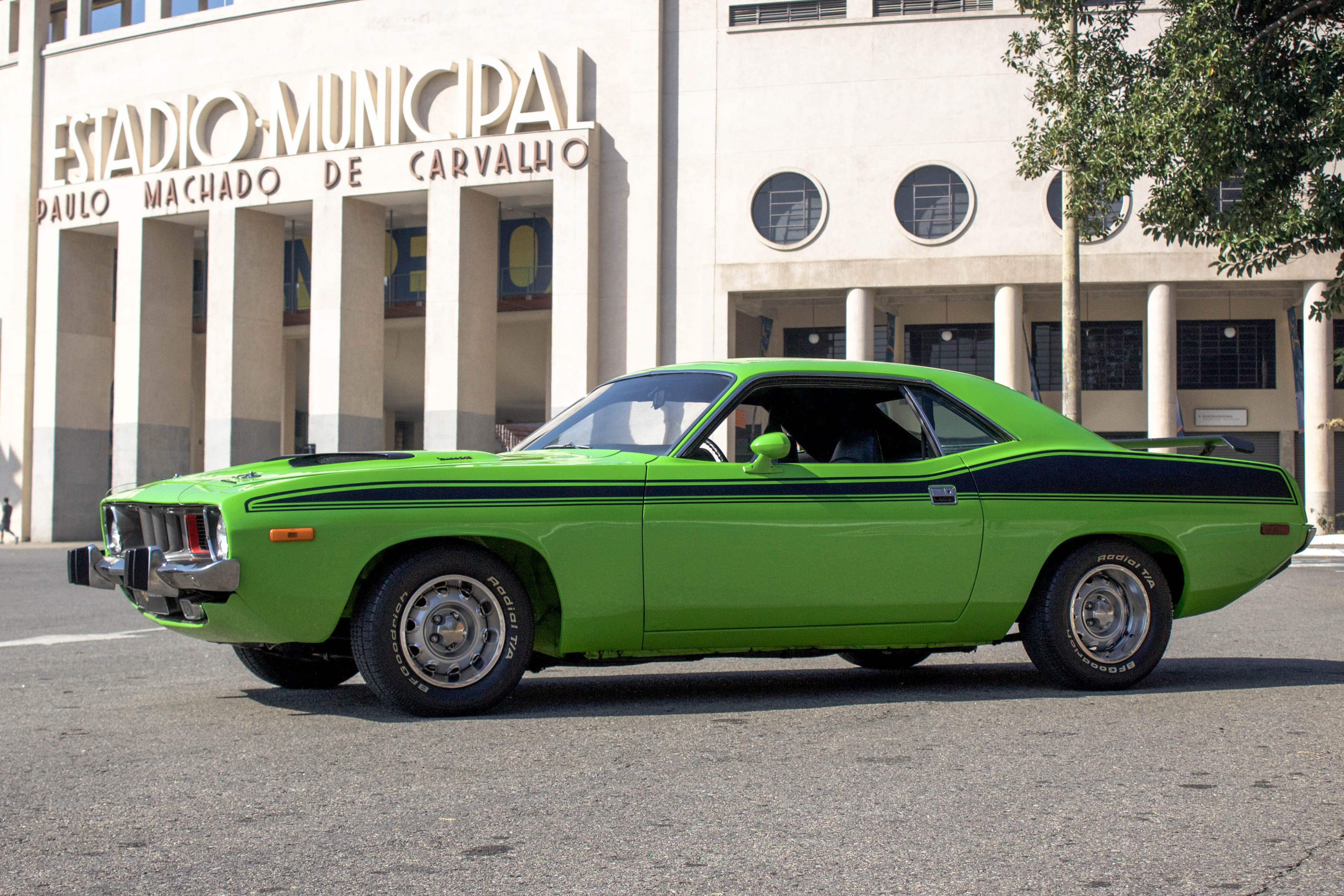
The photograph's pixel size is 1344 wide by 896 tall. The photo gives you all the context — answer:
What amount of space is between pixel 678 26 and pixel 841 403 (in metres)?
27.7

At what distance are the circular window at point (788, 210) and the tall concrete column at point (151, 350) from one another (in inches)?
661

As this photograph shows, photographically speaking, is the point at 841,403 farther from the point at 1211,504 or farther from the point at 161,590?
the point at 161,590

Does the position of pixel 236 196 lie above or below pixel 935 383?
above

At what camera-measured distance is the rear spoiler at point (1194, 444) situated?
7.04 m

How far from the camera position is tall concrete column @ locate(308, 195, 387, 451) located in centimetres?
3366

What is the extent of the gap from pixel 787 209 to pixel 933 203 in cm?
332

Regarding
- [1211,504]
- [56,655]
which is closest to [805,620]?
[1211,504]

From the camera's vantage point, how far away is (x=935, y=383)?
663cm

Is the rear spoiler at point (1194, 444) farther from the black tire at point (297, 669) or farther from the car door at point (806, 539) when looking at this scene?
the black tire at point (297, 669)

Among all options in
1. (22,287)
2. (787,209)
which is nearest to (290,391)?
(22,287)

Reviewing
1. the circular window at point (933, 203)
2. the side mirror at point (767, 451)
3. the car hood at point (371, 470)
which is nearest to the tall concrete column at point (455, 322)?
the circular window at point (933, 203)

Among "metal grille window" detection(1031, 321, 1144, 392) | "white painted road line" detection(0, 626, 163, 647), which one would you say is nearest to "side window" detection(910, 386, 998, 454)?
"white painted road line" detection(0, 626, 163, 647)

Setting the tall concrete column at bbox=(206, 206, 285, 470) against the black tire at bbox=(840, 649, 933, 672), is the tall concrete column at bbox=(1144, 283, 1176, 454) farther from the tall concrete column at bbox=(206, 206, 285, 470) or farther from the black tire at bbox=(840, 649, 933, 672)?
the black tire at bbox=(840, 649, 933, 672)

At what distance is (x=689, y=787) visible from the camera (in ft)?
14.1
